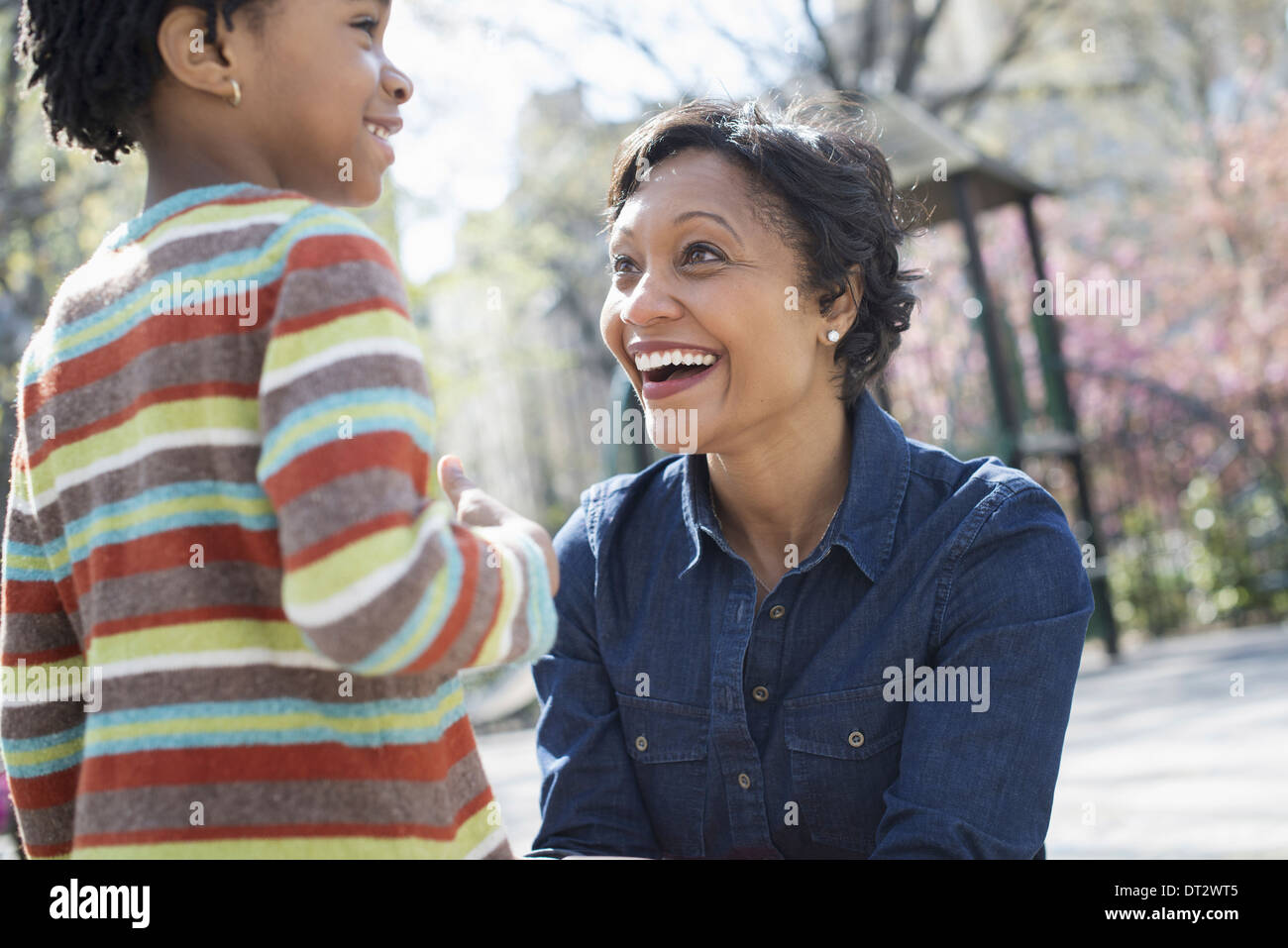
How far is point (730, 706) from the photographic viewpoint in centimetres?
201

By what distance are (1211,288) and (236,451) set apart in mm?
16004

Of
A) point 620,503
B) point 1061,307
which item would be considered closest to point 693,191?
point 620,503

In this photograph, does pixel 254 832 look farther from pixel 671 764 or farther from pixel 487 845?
pixel 671 764

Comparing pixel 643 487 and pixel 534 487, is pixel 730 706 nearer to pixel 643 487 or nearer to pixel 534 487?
pixel 643 487

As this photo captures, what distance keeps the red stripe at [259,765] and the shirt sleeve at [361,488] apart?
4.4 inches

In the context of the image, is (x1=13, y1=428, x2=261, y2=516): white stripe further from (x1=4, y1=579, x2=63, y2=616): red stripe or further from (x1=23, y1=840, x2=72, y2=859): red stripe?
(x1=23, y1=840, x2=72, y2=859): red stripe

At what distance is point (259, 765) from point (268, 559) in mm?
210

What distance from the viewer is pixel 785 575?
2100 mm

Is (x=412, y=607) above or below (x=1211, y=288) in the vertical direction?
below

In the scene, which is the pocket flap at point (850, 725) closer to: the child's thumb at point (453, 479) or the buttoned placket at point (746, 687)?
the buttoned placket at point (746, 687)

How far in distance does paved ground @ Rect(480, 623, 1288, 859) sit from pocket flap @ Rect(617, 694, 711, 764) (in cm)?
186

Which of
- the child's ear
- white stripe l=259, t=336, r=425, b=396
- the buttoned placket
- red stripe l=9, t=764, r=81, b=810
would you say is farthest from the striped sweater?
the buttoned placket

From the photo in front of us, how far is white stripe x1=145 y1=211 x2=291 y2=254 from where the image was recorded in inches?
50.1

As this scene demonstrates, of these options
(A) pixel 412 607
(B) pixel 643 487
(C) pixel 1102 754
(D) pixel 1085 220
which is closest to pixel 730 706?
(B) pixel 643 487
